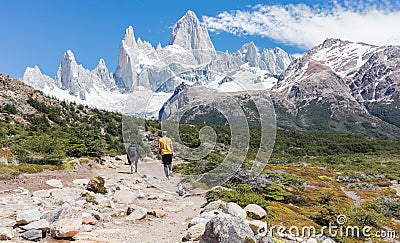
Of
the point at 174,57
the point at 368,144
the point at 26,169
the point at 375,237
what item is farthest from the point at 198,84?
the point at 368,144

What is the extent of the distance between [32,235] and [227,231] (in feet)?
15.0

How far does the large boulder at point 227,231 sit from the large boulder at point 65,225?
3239 mm

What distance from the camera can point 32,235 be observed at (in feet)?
27.3

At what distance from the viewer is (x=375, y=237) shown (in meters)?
14.9

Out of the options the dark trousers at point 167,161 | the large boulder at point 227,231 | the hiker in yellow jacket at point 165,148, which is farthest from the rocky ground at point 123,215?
the hiker in yellow jacket at point 165,148

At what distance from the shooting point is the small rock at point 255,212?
478 inches

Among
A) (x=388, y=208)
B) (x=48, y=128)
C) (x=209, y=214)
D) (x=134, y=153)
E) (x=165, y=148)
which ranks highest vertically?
(x=48, y=128)

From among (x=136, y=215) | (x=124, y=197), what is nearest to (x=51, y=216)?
(x=136, y=215)

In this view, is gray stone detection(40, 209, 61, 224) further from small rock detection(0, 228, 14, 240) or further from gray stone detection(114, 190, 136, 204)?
gray stone detection(114, 190, 136, 204)

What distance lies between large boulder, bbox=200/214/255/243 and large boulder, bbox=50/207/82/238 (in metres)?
3.24

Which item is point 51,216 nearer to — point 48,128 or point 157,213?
point 157,213

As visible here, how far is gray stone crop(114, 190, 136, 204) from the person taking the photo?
46.6 feet

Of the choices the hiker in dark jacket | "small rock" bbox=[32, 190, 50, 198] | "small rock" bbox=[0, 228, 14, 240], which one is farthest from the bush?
"small rock" bbox=[0, 228, 14, 240]

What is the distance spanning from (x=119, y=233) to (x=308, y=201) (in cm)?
1420
